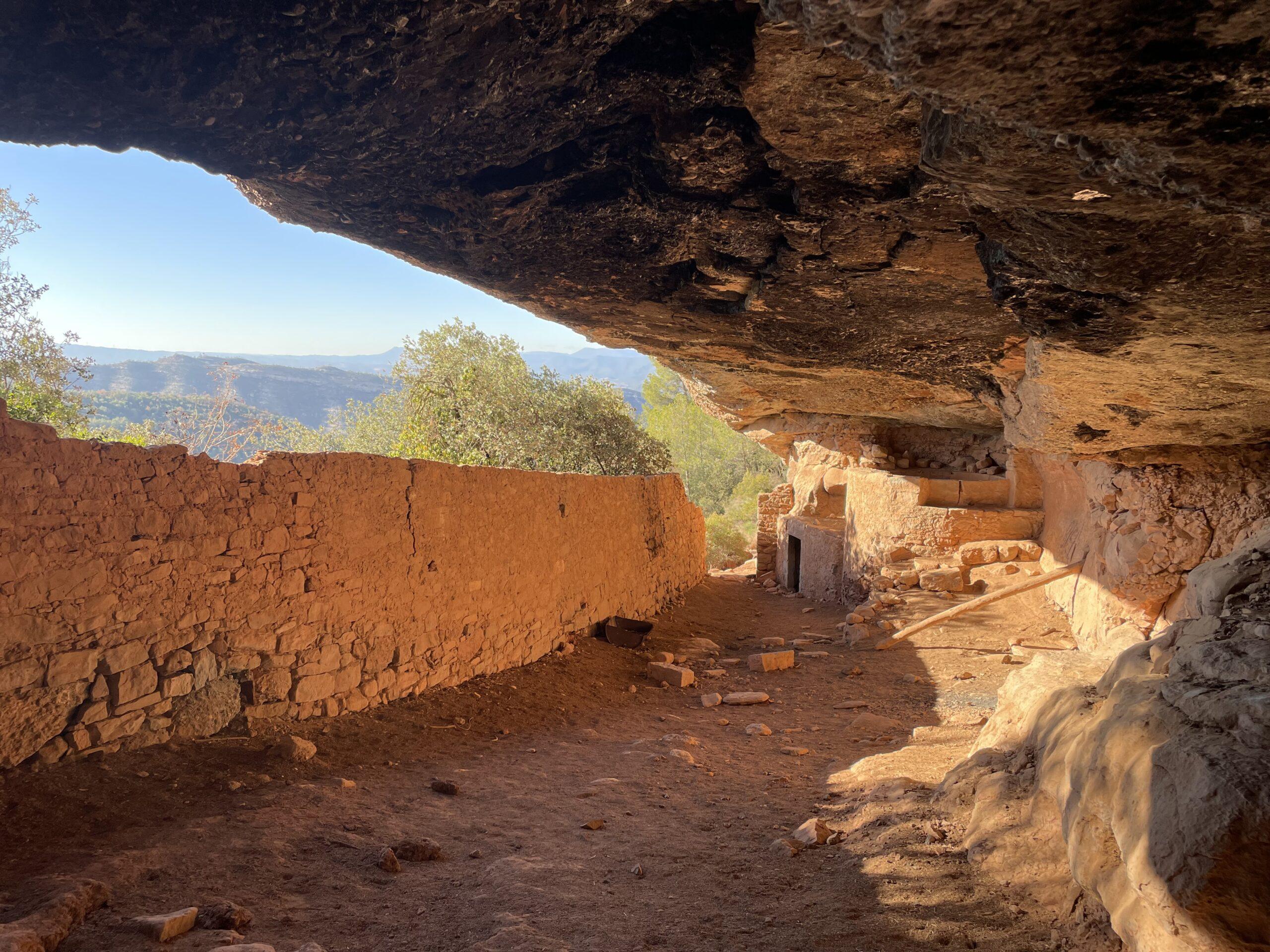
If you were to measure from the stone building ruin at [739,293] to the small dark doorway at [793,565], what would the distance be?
22.3 ft

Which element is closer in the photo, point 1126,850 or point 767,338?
point 1126,850

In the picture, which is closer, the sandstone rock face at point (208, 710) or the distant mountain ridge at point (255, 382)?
the sandstone rock face at point (208, 710)

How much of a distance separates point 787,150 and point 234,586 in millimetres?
3493

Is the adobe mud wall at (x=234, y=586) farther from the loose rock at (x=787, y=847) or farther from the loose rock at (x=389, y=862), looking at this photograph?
the loose rock at (x=787, y=847)

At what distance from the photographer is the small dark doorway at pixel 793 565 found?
13891 millimetres

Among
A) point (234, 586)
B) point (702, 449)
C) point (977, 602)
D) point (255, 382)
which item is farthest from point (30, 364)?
point (255, 382)

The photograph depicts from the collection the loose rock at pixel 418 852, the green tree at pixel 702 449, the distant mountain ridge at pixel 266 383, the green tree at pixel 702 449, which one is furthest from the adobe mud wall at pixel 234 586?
the distant mountain ridge at pixel 266 383

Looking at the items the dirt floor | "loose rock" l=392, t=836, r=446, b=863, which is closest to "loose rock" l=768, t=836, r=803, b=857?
the dirt floor

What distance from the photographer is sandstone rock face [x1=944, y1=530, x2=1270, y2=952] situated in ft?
5.20

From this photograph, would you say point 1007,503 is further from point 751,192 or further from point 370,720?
point 370,720

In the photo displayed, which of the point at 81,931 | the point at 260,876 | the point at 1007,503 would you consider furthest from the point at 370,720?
the point at 1007,503

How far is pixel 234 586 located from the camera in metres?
3.86

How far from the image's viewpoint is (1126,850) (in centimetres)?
182

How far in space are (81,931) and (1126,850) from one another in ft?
9.43
